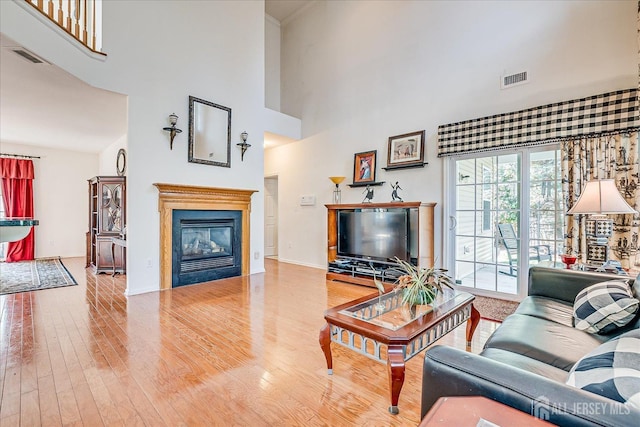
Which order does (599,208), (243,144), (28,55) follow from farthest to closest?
(243,144), (28,55), (599,208)

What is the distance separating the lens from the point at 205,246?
15.6ft

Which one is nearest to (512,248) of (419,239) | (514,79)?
(419,239)

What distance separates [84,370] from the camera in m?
2.05

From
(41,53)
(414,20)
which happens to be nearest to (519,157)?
(414,20)

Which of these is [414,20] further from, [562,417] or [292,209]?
[562,417]

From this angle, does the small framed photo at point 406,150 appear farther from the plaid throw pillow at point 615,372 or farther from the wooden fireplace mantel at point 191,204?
the plaid throw pillow at point 615,372

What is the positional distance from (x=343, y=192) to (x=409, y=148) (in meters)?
1.45

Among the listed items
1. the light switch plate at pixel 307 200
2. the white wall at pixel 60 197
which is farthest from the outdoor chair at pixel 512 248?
the white wall at pixel 60 197

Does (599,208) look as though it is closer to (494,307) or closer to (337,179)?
(494,307)

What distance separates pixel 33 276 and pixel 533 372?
6625 millimetres

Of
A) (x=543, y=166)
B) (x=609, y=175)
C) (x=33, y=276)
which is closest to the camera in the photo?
(x=609, y=175)

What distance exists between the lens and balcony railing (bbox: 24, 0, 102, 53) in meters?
3.11

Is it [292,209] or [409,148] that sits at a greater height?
[409,148]

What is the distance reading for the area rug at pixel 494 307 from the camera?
10.3 ft
